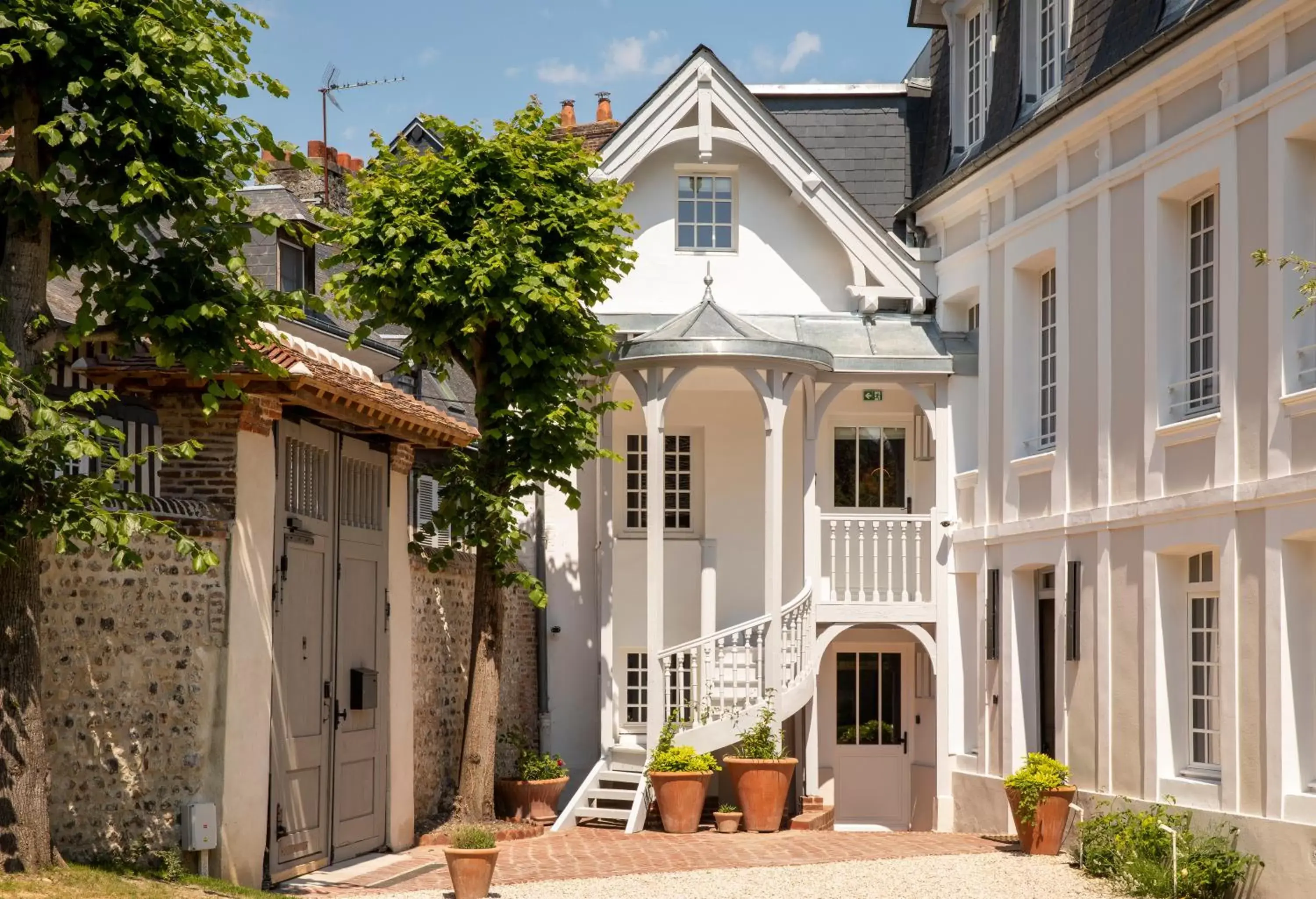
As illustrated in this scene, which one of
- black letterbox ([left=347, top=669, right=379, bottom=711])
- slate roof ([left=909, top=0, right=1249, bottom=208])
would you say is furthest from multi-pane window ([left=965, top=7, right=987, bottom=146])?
black letterbox ([left=347, top=669, right=379, bottom=711])

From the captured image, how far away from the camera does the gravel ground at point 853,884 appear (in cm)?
1230

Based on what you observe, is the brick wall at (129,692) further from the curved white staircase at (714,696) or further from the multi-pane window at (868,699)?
the multi-pane window at (868,699)

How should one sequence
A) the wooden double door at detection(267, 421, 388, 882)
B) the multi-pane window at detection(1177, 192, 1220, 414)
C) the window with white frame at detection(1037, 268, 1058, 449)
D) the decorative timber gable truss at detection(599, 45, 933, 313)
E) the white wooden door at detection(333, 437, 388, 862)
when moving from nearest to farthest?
the wooden double door at detection(267, 421, 388, 882) → the multi-pane window at detection(1177, 192, 1220, 414) → the white wooden door at detection(333, 437, 388, 862) → the window with white frame at detection(1037, 268, 1058, 449) → the decorative timber gable truss at detection(599, 45, 933, 313)

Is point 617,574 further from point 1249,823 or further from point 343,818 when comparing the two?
point 1249,823

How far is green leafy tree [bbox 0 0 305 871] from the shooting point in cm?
915

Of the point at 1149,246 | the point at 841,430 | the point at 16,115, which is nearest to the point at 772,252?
the point at 841,430

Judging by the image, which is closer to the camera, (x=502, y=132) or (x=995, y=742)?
(x=502, y=132)

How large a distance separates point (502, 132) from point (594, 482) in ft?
17.9

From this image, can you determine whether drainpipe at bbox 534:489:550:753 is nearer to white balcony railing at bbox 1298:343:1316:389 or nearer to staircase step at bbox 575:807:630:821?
staircase step at bbox 575:807:630:821

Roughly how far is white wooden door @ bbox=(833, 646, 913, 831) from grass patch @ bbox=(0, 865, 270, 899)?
9.60m

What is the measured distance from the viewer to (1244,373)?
12.5m

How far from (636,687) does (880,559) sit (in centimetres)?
322

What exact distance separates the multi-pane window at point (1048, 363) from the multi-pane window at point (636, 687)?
5512mm

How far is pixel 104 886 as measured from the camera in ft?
31.8
